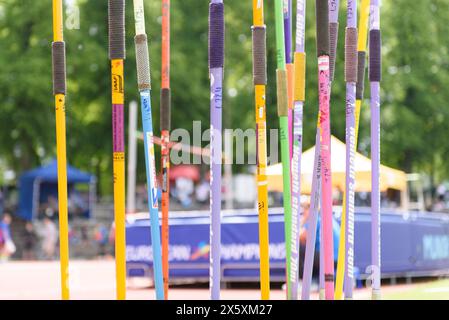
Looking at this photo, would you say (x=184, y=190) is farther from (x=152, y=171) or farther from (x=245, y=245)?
(x=152, y=171)

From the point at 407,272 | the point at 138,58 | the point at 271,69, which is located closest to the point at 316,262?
the point at 407,272

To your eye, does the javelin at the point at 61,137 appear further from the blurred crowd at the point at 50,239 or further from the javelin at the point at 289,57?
the blurred crowd at the point at 50,239

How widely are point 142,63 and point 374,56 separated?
1.68 meters

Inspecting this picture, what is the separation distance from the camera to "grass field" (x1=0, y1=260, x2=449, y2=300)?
1292 centimetres

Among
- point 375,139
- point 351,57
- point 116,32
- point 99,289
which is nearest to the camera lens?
point 116,32

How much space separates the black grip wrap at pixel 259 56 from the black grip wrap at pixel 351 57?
0.87m

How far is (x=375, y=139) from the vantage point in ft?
20.2

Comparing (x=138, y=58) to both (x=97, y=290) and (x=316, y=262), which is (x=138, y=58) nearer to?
(x=316, y=262)

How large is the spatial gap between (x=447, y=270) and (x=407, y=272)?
212 centimetres

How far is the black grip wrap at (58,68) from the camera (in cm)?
564

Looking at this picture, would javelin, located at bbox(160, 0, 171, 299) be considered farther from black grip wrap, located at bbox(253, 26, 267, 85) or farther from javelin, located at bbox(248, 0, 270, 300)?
black grip wrap, located at bbox(253, 26, 267, 85)

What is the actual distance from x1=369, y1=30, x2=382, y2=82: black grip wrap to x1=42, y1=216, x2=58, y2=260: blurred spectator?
2432cm

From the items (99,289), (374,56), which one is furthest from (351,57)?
(99,289)

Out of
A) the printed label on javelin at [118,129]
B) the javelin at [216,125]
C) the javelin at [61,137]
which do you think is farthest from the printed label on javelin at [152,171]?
the javelin at [61,137]
